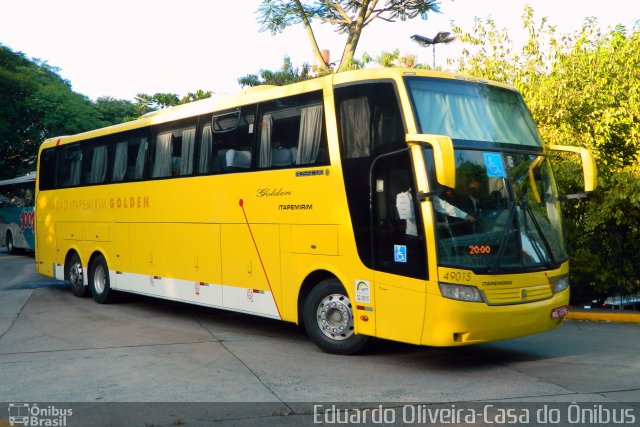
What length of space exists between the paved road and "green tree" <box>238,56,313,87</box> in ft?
78.5

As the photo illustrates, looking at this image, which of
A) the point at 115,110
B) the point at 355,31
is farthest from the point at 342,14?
the point at 115,110

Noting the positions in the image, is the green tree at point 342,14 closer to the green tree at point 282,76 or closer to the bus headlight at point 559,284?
the green tree at point 282,76

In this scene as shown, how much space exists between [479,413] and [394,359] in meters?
2.48

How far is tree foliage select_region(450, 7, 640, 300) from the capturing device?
1287cm

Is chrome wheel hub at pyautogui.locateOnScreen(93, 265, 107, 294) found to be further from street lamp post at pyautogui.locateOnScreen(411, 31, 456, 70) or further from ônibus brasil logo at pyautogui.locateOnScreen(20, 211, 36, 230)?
street lamp post at pyautogui.locateOnScreen(411, 31, 456, 70)

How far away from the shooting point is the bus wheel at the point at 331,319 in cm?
876

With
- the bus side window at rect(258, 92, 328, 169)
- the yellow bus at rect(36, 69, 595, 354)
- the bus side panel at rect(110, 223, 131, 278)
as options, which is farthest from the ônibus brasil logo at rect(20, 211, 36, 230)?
the bus side window at rect(258, 92, 328, 169)

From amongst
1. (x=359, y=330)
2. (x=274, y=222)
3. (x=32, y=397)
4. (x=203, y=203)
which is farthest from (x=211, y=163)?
(x=32, y=397)

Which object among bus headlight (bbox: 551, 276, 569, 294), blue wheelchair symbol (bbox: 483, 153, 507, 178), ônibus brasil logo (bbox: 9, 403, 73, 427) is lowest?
ônibus brasil logo (bbox: 9, 403, 73, 427)

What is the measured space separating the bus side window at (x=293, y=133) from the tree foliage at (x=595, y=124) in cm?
570

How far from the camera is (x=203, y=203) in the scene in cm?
1116

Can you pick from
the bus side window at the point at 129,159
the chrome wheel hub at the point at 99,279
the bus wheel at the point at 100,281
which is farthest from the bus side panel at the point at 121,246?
the bus side window at the point at 129,159

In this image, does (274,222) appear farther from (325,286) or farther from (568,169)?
(568,169)

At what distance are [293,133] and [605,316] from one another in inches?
269
